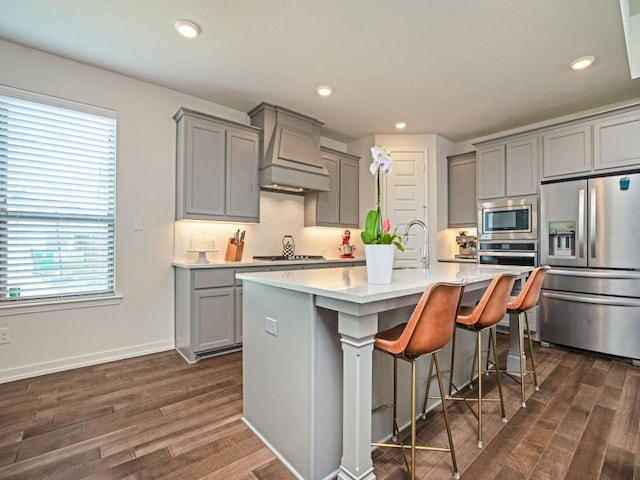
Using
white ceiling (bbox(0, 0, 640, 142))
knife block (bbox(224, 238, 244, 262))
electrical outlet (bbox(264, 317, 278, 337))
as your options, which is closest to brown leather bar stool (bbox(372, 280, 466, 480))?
electrical outlet (bbox(264, 317, 278, 337))

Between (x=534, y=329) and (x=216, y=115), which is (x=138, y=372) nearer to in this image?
(x=216, y=115)

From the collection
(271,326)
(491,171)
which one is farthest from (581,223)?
(271,326)

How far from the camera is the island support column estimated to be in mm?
1312

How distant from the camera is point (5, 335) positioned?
8.29 feet

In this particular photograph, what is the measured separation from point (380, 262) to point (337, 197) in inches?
124

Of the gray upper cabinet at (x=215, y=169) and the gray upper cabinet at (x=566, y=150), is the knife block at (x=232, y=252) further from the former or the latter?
the gray upper cabinet at (x=566, y=150)

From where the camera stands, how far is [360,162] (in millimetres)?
4918

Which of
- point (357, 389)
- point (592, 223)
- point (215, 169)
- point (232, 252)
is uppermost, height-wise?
point (215, 169)

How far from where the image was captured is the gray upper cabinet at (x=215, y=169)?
3195 millimetres

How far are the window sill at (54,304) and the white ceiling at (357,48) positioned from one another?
2.19 metres

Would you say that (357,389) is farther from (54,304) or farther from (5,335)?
(5,335)

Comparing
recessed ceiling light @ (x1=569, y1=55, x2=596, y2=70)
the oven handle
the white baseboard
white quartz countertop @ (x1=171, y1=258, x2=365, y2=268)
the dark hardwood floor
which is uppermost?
recessed ceiling light @ (x1=569, y1=55, x2=596, y2=70)

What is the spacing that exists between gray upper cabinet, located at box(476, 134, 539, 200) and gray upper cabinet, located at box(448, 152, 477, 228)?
14.8 inches

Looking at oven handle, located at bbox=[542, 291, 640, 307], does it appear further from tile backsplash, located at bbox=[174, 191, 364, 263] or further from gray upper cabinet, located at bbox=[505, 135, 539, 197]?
tile backsplash, located at bbox=[174, 191, 364, 263]
